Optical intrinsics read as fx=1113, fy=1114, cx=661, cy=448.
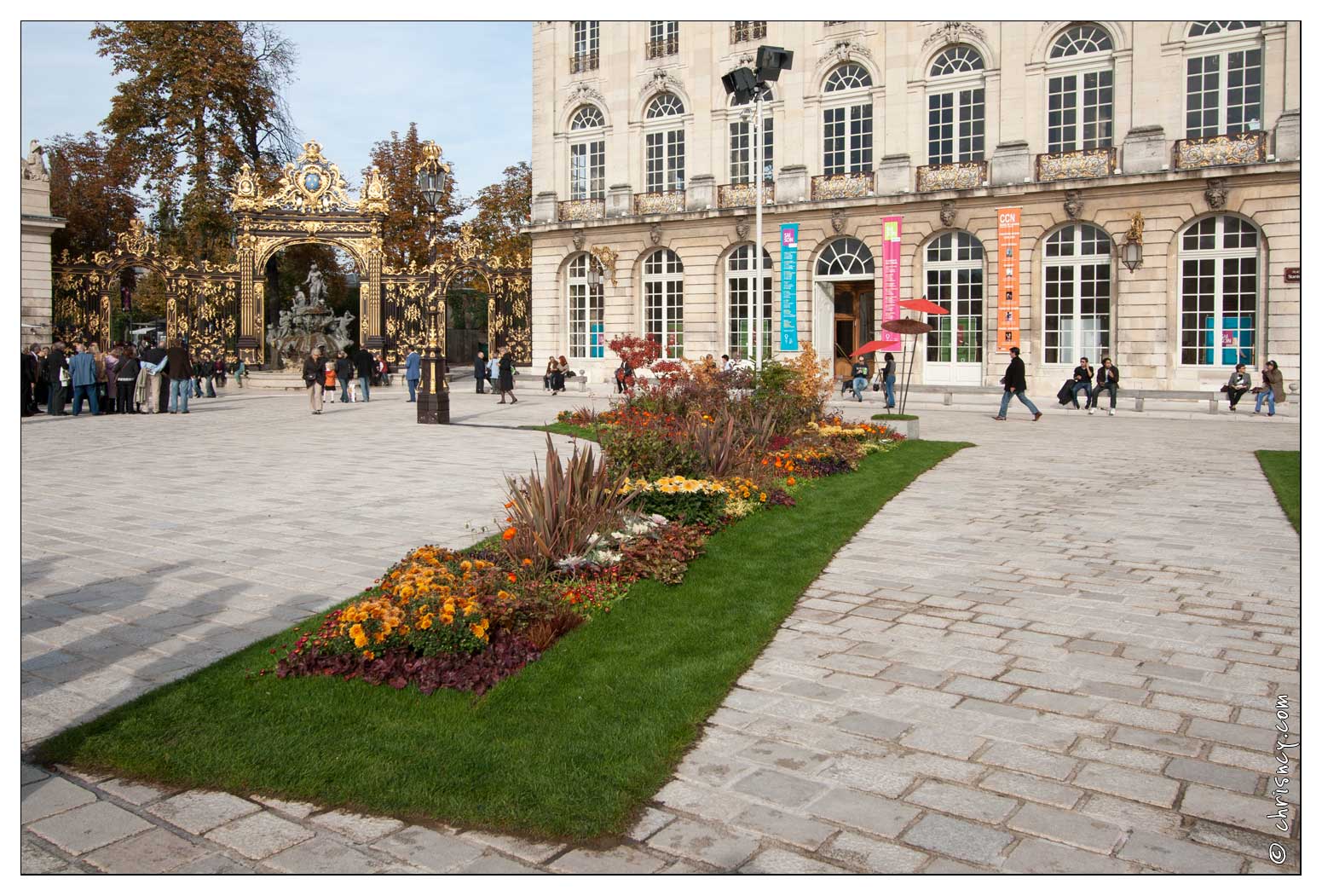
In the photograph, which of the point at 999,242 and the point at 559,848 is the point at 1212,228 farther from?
the point at 559,848

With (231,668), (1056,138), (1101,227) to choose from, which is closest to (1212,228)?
(1101,227)

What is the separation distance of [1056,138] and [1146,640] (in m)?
26.6

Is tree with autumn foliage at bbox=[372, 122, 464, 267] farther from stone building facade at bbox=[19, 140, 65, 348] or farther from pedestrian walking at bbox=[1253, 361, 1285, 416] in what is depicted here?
pedestrian walking at bbox=[1253, 361, 1285, 416]

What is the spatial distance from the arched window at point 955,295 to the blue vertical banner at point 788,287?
4.08 m

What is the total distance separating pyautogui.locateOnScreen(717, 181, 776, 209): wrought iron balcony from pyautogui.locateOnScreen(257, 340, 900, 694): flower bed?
22981 mm

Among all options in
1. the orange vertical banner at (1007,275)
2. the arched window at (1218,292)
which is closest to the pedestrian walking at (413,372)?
the orange vertical banner at (1007,275)

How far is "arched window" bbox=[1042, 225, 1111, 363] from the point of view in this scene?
97.1 feet

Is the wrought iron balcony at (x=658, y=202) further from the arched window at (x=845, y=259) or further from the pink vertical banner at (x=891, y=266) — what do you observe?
the pink vertical banner at (x=891, y=266)

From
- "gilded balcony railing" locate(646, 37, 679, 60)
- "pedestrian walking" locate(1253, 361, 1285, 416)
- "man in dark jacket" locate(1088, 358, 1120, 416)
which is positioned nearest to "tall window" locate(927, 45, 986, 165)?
"gilded balcony railing" locate(646, 37, 679, 60)

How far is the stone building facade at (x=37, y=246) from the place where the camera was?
93.4 feet

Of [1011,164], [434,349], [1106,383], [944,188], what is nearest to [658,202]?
[944,188]

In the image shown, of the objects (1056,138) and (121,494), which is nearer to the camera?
(121,494)

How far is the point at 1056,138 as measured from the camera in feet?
98.4

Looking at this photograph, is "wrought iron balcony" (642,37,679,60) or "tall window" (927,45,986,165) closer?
"tall window" (927,45,986,165)
